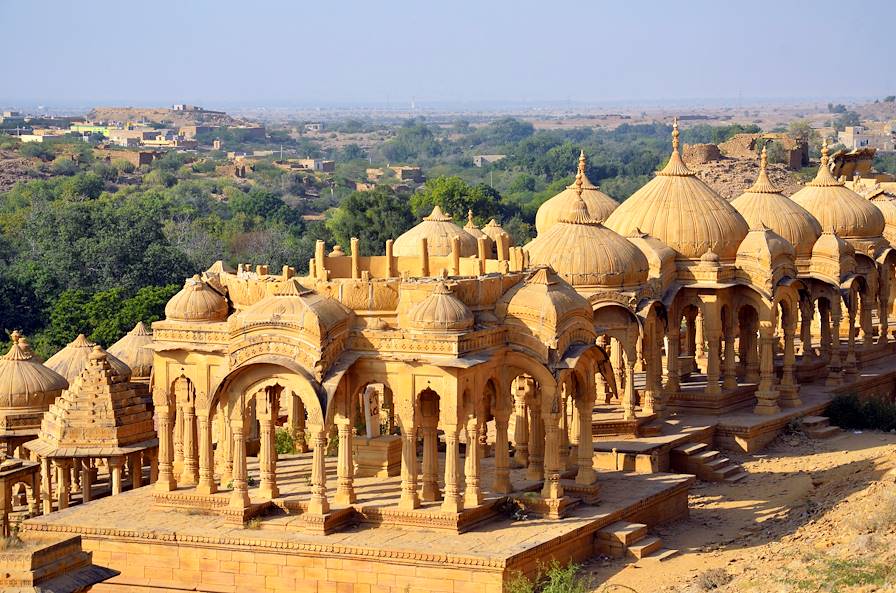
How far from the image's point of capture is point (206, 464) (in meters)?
22.4

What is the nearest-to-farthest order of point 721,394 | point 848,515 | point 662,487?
1. point 848,515
2. point 662,487
3. point 721,394

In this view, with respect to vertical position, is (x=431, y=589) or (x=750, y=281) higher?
(x=750, y=281)

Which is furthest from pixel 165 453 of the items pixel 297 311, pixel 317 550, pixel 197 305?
pixel 317 550

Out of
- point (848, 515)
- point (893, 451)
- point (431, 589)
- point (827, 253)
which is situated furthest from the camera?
point (827, 253)

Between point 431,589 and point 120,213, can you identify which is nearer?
point 431,589

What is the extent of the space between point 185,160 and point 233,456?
9638 cm

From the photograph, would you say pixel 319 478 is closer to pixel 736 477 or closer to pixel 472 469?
pixel 472 469

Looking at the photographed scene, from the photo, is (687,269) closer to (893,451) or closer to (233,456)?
(893,451)

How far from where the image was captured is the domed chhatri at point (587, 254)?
26.6 meters

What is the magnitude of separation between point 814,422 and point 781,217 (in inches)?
178

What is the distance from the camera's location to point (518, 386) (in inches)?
938

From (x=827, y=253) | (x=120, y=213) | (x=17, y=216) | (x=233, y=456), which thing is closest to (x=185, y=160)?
(x=17, y=216)

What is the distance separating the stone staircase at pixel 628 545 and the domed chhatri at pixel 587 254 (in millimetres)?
5709

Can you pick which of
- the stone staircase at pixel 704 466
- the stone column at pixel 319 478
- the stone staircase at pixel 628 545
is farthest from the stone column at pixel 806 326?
the stone column at pixel 319 478
